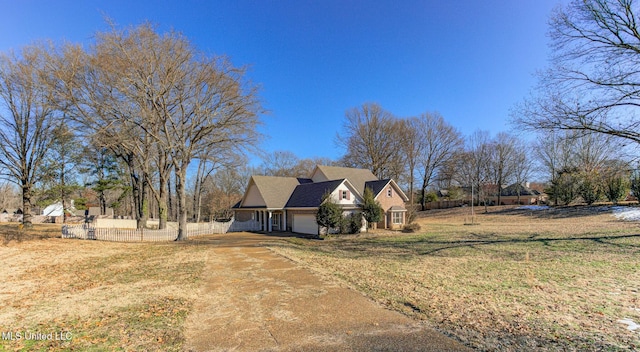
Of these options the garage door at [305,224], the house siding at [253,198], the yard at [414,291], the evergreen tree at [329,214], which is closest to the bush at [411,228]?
the evergreen tree at [329,214]

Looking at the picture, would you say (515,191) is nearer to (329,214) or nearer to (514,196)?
(514,196)

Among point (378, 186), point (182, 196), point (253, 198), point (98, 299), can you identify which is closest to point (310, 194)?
point (378, 186)

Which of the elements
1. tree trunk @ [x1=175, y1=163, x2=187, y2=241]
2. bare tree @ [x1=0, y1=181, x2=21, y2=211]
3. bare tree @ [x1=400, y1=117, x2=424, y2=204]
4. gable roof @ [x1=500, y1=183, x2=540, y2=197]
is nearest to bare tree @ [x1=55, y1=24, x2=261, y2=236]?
tree trunk @ [x1=175, y1=163, x2=187, y2=241]

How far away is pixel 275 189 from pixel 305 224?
5.73 meters

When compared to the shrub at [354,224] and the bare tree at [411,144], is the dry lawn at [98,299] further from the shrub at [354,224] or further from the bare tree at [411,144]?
the bare tree at [411,144]

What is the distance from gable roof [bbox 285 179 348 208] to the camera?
25.5m

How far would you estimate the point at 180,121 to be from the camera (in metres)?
22.0

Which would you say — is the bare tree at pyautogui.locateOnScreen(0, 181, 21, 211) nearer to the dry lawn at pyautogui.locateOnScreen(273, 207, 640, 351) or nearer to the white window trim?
the white window trim

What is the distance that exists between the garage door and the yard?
391 inches

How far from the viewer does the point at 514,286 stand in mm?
8406

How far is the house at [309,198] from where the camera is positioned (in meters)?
26.0

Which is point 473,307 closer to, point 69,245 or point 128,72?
point 128,72

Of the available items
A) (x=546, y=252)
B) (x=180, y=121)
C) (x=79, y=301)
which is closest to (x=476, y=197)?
(x=546, y=252)

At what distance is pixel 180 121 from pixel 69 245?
32.7 feet
